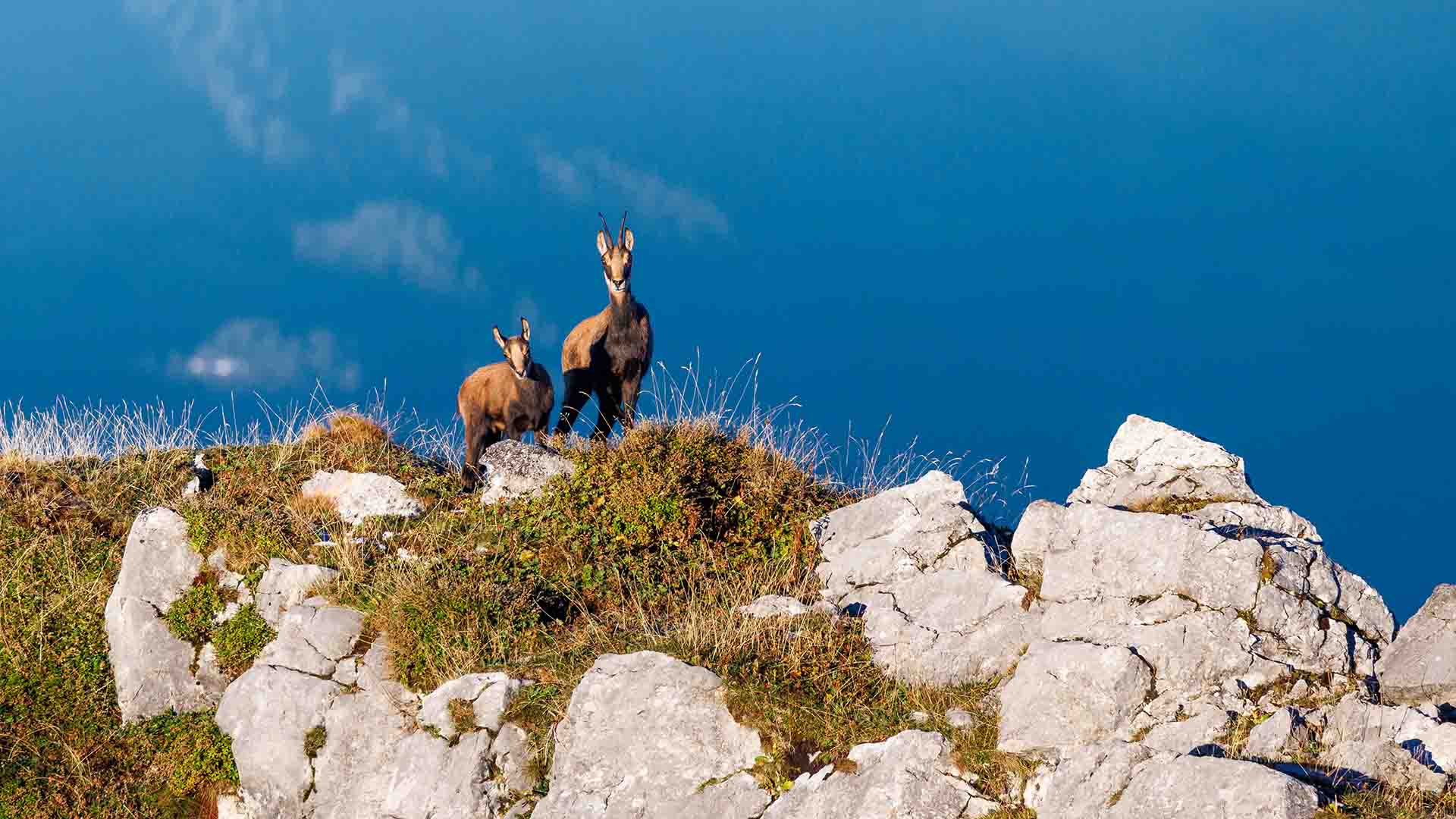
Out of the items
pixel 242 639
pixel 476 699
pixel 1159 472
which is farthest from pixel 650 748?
pixel 242 639

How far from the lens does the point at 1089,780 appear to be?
7859mm

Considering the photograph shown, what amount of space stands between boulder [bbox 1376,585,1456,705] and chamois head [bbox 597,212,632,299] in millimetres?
10041

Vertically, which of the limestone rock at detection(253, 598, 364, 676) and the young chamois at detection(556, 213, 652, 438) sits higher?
the young chamois at detection(556, 213, 652, 438)

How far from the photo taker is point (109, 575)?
1420 cm

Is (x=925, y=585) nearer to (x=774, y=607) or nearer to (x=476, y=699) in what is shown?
(x=774, y=607)

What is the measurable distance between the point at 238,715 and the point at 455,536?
8.95ft

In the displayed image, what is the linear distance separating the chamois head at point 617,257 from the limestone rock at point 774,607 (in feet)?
19.8

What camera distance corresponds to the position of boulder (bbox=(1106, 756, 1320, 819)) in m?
6.91

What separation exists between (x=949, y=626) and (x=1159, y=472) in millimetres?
2427

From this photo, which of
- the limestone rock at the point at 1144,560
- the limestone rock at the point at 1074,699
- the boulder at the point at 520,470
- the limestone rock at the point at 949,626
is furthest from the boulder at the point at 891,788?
the boulder at the point at 520,470

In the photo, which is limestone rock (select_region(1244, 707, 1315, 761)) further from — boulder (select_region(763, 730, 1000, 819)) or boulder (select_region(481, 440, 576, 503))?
boulder (select_region(481, 440, 576, 503))

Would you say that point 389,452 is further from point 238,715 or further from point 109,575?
point 238,715

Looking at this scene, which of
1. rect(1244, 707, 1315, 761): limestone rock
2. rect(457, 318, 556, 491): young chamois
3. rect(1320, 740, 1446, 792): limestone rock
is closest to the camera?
rect(1320, 740, 1446, 792): limestone rock

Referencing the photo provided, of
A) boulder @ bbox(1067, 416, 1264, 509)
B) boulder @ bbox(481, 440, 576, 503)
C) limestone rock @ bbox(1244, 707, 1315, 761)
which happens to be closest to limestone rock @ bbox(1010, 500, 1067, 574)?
boulder @ bbox(1067, 416, 1264, 509)
